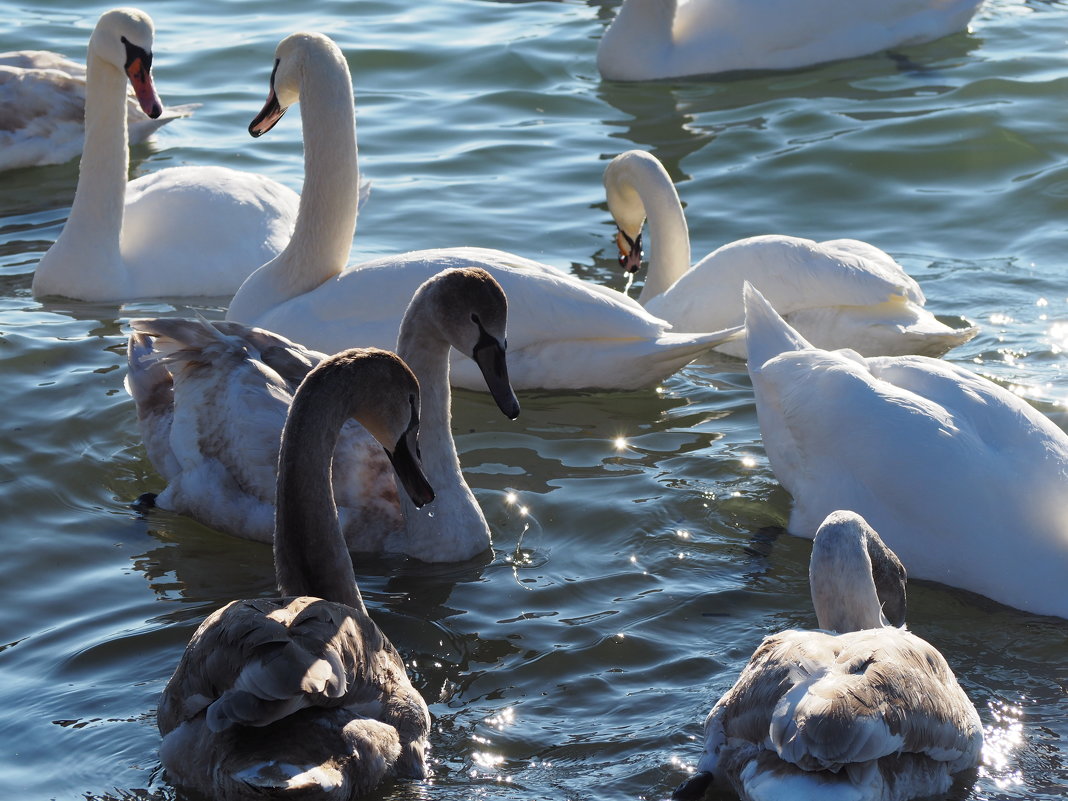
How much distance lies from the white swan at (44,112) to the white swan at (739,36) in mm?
3263

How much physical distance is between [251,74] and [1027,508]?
858 centimetres

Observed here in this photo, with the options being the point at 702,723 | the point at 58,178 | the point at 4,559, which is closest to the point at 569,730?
the point at 702,723

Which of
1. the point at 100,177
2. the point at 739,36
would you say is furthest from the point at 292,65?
the point at 739,36

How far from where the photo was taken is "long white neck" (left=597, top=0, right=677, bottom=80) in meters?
12.3

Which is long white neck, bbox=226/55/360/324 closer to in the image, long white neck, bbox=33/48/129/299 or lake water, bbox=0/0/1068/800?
lake water, bbox=0/0/1068/800

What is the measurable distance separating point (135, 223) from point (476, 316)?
3.62m

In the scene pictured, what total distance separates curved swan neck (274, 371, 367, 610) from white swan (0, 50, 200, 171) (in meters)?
6.32

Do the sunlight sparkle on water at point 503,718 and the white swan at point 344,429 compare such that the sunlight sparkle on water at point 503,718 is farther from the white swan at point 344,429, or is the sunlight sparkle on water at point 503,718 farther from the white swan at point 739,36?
the white swan at point 739,36

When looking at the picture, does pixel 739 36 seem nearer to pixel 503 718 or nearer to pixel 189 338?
pixel 189 338

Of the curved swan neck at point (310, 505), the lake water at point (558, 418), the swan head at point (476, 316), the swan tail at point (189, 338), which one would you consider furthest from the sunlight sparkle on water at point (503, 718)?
the swan tail at point (189, 338)

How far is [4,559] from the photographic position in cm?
604

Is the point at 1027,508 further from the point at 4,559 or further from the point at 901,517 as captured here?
the point at 4,559

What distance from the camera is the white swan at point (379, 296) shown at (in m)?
7.17

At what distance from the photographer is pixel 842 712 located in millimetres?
3977
